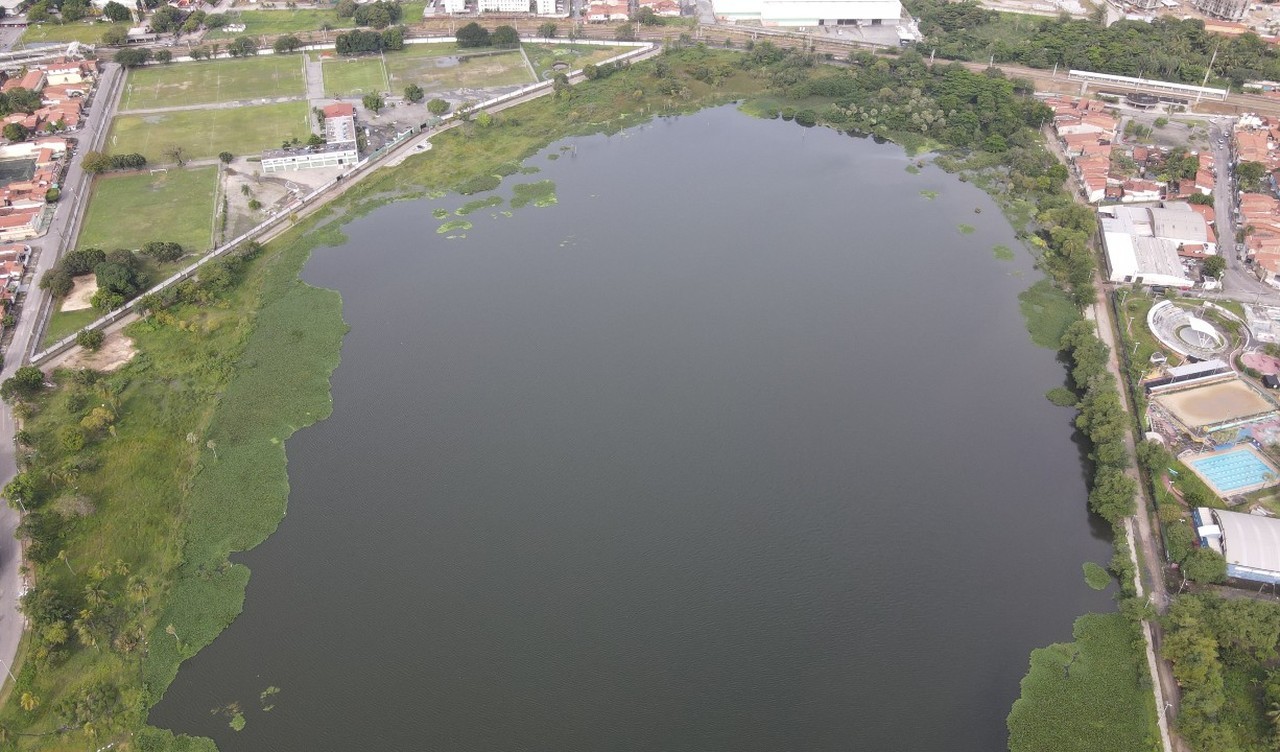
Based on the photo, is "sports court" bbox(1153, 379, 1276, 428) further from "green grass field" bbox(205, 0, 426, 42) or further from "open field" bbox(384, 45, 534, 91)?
"green grass field" bbox(205, 0, 426, 42)

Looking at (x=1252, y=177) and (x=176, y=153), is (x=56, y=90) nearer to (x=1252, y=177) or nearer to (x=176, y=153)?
(x=176, y=153)

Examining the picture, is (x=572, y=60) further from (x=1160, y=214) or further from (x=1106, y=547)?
(x=1106, y=547)

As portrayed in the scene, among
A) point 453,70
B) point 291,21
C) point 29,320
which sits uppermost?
point 291,21

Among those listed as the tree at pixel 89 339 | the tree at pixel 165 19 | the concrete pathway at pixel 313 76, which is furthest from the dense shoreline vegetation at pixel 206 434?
the tree at pixel 165 19

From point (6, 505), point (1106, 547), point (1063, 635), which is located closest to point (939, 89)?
point (1106, 547)

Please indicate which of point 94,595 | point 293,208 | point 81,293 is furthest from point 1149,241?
point 81,293

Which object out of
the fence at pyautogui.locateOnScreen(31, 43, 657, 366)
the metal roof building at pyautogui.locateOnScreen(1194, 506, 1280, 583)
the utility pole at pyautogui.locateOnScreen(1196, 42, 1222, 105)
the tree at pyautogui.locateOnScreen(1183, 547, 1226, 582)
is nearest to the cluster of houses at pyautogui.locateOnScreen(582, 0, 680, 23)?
the fence at pyautogui.locateOnScreen(31, 43, 657, 366)
